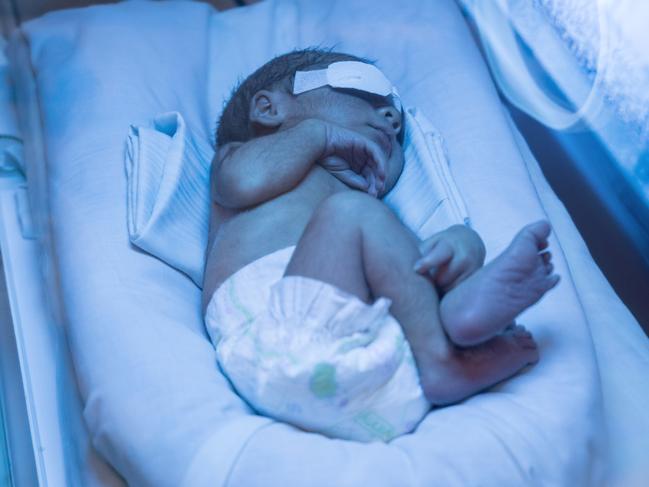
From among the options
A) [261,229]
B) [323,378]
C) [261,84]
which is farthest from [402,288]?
[261,84]

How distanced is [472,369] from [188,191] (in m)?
0.66

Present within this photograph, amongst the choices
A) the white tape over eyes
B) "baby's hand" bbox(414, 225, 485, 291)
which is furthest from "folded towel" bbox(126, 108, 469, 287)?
"baby's hand" bbox(414, 225, 485, 291)

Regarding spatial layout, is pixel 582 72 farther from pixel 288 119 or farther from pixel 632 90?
pixel 288 119

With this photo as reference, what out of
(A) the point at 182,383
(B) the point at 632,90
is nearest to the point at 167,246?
(A) the point at 182,383

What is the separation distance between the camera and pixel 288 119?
1.37 meters

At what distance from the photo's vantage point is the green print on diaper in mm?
894

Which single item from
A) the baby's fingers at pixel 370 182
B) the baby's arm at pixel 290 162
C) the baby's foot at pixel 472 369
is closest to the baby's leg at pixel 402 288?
the baby's foot at pixel 472 369

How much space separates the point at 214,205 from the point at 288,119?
0.21 meters

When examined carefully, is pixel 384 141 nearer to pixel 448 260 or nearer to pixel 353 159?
pixel 353 159

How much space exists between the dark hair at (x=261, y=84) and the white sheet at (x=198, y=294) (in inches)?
6.1

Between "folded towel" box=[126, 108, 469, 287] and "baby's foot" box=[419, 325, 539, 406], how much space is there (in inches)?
13.7

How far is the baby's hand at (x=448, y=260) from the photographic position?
0.98 m

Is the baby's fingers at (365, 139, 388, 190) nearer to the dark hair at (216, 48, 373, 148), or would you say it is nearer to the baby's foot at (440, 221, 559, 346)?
the dark hair at (216, 48, 373, 148)

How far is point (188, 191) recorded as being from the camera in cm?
136
